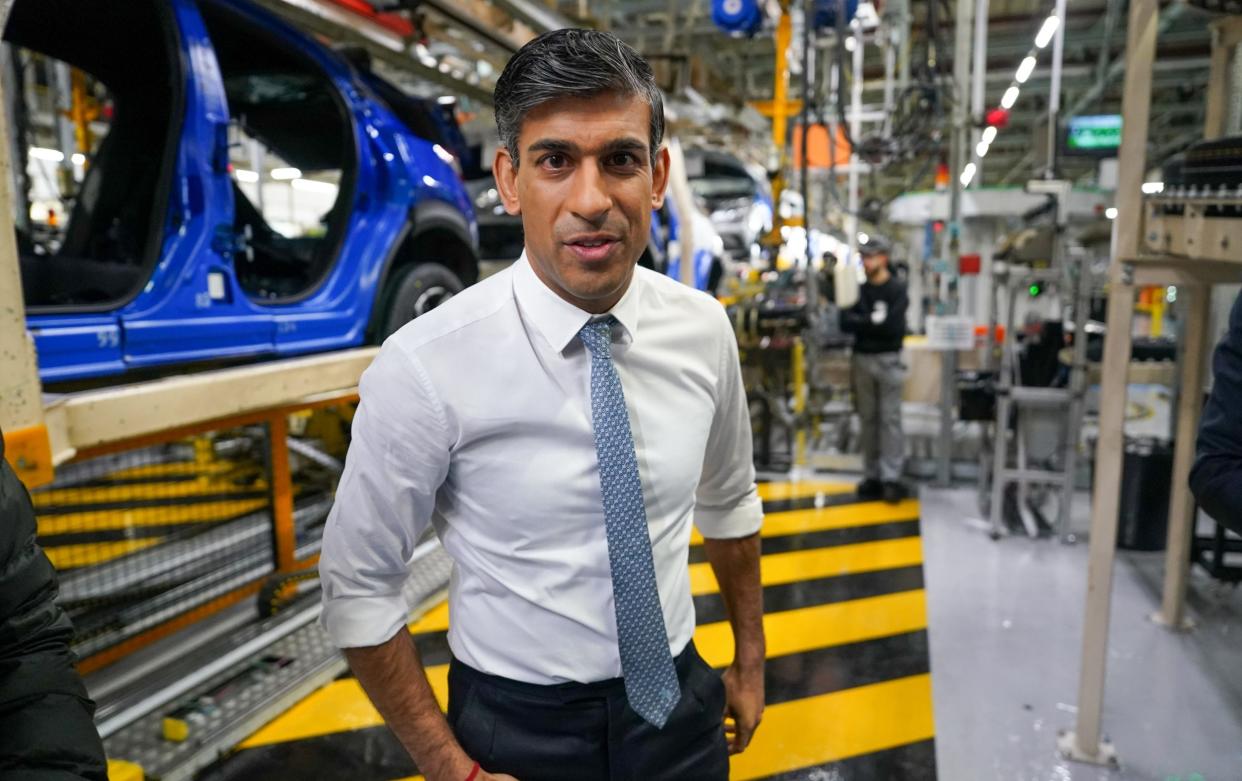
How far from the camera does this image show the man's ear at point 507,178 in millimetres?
1197

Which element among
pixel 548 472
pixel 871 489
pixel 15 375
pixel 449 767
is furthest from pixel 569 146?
pixel 871 489

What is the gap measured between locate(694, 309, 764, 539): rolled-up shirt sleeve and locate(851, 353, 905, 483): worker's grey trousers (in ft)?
13.3

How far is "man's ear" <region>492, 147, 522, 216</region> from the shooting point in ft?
3.93

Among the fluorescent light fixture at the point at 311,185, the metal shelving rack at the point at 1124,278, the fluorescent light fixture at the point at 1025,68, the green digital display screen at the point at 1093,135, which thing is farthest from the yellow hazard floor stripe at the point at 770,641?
the fluorescent light fixture at the point at 311,185

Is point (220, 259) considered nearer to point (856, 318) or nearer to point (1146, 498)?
point (856, 318)

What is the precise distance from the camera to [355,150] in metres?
3.01

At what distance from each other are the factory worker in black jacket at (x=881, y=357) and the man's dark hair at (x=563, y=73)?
14.6 feet

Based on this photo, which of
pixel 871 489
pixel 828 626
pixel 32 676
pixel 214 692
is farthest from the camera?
pixel 871 489

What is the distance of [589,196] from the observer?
109cm

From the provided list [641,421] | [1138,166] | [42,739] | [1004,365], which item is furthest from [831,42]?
[42,739]

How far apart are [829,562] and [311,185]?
16.9 m

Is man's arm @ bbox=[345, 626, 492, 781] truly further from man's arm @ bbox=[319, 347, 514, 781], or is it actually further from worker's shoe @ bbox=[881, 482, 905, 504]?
worker's shoe @ bbox=[881, 482, 905, 504]

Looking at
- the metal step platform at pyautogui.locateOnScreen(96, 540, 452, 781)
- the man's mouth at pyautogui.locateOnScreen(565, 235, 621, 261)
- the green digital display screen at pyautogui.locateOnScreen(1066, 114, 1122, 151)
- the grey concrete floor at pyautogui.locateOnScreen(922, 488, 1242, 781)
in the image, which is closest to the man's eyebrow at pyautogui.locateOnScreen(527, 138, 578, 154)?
the man's mouth at pyautogui.locateOnScreen(565, 235, 621, 261)

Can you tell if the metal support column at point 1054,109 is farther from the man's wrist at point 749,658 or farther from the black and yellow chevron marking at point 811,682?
the man's wrist at point 749,658
